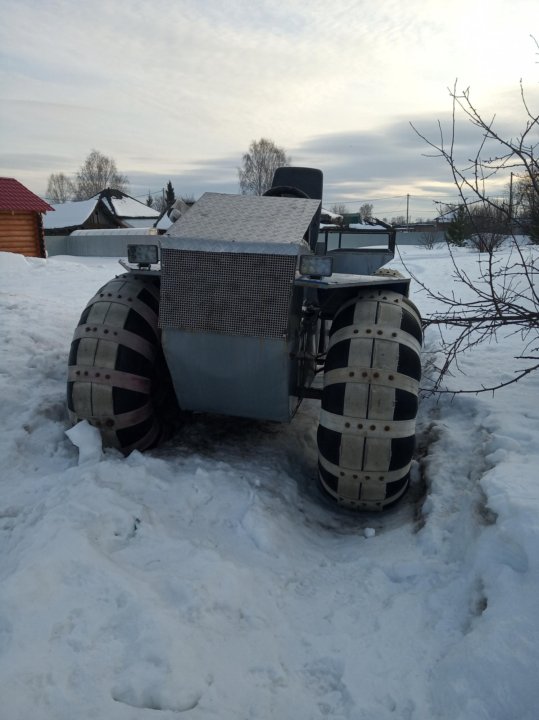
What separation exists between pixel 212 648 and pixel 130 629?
11.4 inches

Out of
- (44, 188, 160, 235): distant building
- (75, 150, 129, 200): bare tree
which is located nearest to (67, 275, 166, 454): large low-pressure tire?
(44, 188, 160, 235): distant building

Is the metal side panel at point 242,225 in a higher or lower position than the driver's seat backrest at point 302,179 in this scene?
lower

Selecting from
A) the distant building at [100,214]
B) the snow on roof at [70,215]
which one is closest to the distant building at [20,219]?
the distant building at [100,214]

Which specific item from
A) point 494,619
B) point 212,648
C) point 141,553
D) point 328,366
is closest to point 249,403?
point 328,366

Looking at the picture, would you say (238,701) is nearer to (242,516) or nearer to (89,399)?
(242,516)

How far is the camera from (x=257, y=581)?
2312 millimetres

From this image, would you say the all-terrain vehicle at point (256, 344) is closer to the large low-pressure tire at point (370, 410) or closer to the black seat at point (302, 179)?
the large low-pressure tire at point (370, 410)

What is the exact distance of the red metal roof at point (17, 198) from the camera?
66.5ft

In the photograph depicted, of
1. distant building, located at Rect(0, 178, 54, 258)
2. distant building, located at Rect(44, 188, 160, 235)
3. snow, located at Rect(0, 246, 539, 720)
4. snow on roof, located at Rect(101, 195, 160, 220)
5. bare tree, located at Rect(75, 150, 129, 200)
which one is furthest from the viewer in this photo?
bare tree, located at Rect(75, 150, 129, 200)

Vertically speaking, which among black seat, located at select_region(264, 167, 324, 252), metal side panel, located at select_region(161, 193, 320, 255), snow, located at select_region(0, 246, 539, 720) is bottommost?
snow, located at select_region(0, 246, 539, 720)

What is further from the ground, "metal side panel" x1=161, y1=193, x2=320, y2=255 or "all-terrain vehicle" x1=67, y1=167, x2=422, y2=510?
"metal side panel" x1=161, y1=193, x2=320, y2=255

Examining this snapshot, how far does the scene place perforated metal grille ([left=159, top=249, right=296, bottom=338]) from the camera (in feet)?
9.08

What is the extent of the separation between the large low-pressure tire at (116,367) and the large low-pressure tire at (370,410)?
3.67 feet

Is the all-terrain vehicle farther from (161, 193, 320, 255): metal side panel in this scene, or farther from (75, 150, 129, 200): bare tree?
(75, 150, 129, 200): bare tree
